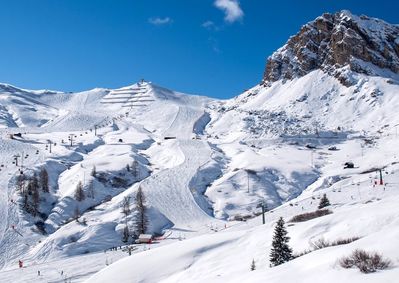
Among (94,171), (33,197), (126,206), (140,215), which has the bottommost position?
(140,215)

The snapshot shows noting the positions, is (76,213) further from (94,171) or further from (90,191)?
(94,171)

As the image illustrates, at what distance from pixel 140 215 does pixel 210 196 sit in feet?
66.2

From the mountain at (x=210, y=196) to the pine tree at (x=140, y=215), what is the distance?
99cm

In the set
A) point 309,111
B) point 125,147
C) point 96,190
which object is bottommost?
point 96,190

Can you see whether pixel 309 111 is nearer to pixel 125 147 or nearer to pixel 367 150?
pixel 367 150

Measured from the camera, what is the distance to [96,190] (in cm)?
9831

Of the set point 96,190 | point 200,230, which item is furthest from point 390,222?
point 96,190

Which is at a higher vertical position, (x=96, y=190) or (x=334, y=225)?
(x=96, y=190)

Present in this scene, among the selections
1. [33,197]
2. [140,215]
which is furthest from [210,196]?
[33,197]

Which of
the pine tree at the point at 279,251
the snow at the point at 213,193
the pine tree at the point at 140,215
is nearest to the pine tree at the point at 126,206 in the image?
the snow at the point at 213,193

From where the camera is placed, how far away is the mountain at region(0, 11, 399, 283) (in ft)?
84.2

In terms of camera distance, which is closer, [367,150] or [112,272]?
[112,272]

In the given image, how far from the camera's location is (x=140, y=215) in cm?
8131

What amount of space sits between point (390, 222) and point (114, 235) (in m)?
58.5
